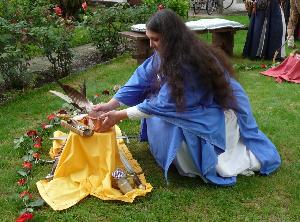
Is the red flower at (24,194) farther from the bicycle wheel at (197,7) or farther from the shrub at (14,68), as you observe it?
the bicycle wheel at (197,7)

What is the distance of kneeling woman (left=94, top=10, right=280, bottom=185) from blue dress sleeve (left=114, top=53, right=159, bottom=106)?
0.06 ft

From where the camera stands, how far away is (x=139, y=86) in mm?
4168

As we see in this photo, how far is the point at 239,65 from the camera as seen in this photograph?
7.79 m

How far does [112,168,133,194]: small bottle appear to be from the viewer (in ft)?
11.9

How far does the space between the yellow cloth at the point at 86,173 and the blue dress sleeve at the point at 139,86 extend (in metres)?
0.53

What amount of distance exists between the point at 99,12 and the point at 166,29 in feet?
16.0

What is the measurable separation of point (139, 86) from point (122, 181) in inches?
36.4

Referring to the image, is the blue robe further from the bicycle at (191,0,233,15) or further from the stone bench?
the bicycle at (191,0,233,15)

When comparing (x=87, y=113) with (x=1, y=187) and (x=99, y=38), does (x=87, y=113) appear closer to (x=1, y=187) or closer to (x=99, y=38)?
(x=1, y=187)

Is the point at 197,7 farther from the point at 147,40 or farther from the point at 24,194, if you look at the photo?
the point at 24,194

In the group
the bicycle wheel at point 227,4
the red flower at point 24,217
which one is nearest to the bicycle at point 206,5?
the bicycle wheel at point 227,4

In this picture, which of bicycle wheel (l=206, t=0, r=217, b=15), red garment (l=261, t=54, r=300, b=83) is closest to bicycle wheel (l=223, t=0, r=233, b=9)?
bicycle wheel (l=206, t=0, r=217, b=15)

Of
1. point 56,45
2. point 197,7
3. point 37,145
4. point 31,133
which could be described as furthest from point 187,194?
point 197,7

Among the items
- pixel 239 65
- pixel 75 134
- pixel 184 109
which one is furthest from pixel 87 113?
pixel 239 65
